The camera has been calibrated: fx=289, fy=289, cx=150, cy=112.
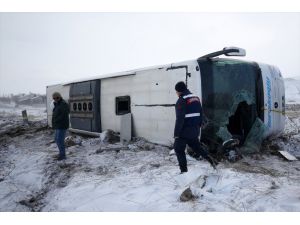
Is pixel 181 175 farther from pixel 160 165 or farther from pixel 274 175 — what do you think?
pixel 274 175

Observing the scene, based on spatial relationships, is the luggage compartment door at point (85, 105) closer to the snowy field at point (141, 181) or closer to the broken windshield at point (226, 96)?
the snowy field at point (141, 181)

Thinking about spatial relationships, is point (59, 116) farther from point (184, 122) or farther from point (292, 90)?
point (292, 90)

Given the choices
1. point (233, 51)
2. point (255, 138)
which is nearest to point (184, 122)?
point (233, 51)

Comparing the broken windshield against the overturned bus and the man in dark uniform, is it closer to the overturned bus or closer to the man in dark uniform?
the overturned bus

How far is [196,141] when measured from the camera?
502cm

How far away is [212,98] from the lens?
20.9ft

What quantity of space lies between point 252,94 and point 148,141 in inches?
113

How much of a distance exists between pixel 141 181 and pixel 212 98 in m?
2.57

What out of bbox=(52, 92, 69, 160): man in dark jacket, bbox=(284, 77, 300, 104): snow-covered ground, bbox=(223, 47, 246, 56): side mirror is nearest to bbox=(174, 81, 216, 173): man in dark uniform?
bbox=(223, 47, 246, 56): side mirror

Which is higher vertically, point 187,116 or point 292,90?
point 292,90

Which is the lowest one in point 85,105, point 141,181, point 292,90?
point 141,181

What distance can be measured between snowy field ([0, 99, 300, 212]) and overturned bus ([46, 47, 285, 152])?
22.7 inches

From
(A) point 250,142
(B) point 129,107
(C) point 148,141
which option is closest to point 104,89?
(B) point 129,107

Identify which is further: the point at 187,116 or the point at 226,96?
the point at 226,96
